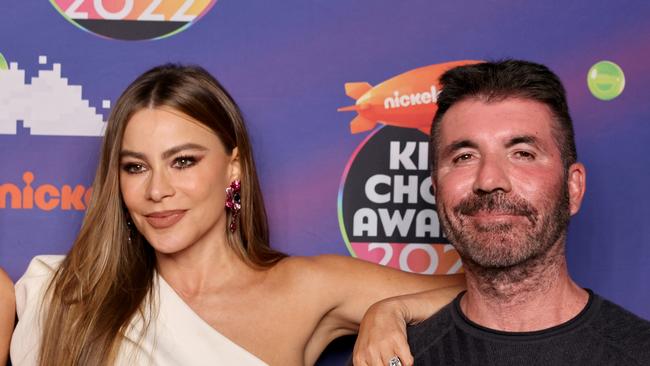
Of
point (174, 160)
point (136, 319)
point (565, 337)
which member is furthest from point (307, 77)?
point (565, 337)

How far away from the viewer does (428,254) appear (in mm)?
2070

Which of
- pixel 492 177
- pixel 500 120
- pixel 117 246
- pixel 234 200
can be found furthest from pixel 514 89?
pixel 117 246

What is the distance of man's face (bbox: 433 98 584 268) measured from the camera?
4.71 feet

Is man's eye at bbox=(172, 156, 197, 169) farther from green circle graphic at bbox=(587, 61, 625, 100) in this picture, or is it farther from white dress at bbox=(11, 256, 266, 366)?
green circle graphic at bbox=(587, 61, 625, 100)

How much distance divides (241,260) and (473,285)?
0.63 m

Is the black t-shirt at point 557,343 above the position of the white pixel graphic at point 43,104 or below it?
below

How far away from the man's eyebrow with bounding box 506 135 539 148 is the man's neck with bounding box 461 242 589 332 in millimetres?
178

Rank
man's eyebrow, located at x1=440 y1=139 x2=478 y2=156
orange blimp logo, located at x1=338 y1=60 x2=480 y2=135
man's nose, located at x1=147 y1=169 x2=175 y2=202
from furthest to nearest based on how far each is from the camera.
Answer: orange blimp logo, located at x1=338 y1=60 x2=480 y2=135
man's nose, located at x1=147 y1=169 x2=175 y2=202
man's eyebrow, located at x1=440 y1=139 x2=478 y2=156

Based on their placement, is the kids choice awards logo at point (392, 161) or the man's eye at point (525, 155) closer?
the man's eye at point (525, 155)

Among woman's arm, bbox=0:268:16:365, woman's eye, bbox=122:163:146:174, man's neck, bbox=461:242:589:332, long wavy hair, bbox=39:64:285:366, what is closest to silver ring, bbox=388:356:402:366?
man's neck, bbox=461:242:589:332

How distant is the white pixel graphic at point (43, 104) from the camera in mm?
1995

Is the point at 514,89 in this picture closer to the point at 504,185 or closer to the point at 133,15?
the point at 504,185

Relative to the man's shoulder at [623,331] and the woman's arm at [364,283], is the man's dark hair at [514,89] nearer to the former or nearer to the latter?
the man's shoulder at [623,331]

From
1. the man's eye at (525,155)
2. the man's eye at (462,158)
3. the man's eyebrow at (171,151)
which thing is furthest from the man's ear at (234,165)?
the man's eye at (525,155)
